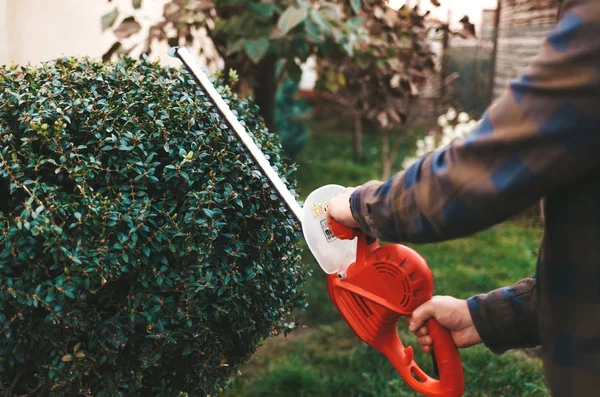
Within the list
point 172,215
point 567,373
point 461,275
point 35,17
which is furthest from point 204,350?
point 461,275

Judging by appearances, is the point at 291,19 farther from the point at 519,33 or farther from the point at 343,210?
the point at 519,33

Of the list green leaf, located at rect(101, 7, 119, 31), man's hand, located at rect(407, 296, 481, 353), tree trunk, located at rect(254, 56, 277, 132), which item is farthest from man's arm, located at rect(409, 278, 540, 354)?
tree trunk, located at rect(254, 56, 277, 132)

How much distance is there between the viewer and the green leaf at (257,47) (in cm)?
306

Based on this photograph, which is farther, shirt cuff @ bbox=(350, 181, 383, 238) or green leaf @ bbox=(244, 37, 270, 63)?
green leaf @ bbox=(244, 37, 270, 63)

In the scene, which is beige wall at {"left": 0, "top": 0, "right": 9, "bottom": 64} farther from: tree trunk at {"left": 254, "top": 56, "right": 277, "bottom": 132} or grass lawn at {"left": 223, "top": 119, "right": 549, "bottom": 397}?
grass lawn at {"left": 223, "top": 119, "right": 549, "bottom": 397}

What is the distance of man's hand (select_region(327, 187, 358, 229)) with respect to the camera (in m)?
1.50

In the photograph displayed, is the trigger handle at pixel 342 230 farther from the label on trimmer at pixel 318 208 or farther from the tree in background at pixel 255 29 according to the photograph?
the tree in background at pixel 255 29

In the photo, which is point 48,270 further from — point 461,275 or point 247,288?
point 461,275

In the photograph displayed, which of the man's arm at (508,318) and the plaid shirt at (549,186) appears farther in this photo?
the man's arm at (508,318)

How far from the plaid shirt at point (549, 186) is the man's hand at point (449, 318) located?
15.9 inches

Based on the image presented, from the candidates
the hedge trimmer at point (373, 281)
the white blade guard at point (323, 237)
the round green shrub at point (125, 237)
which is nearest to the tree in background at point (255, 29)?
the round green shrub at point (125, 237)

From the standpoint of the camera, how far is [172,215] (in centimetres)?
179

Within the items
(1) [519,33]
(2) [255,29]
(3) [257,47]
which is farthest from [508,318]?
(1) [519,33]

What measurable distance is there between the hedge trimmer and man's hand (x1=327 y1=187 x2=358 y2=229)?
0.06 metres
